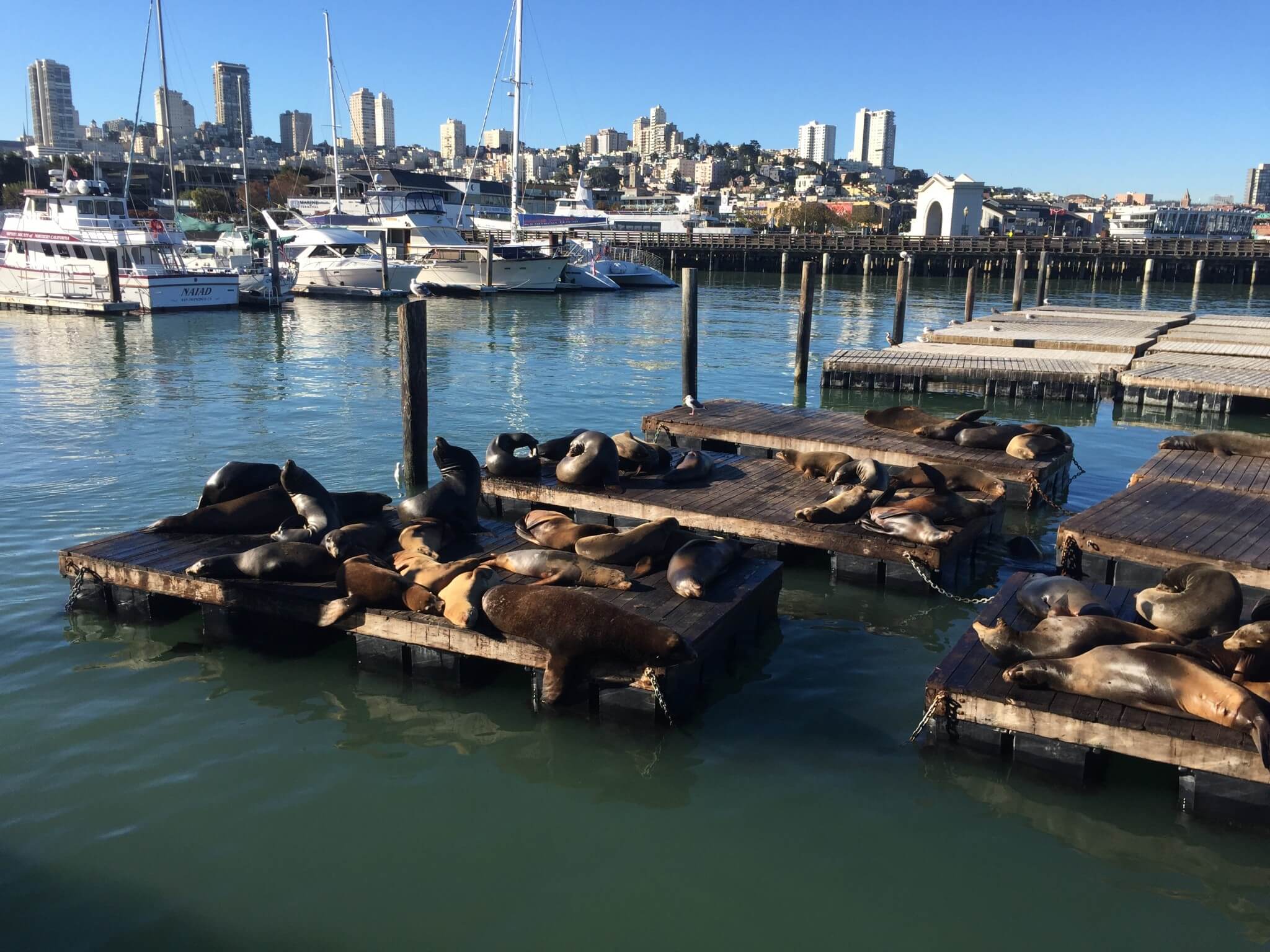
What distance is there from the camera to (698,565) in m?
6.64

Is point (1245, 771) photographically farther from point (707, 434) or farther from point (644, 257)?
point (644, 257)

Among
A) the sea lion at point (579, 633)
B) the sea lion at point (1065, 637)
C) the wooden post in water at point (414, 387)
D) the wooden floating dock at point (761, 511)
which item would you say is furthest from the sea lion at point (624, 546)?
the wooden post in water at point (414, 387)

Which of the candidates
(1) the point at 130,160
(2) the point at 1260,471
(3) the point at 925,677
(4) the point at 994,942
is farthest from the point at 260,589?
(1) the point at 130,160

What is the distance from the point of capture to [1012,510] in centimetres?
1026

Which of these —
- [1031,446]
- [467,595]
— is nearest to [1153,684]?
[467,595]

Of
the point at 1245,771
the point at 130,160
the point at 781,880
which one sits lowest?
the point at 781,880

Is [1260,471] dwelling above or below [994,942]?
above

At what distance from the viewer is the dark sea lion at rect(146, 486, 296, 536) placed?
299 inches

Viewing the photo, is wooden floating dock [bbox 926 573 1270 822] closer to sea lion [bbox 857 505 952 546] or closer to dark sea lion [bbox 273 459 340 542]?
sea lion [bbox 857 505 952 546]

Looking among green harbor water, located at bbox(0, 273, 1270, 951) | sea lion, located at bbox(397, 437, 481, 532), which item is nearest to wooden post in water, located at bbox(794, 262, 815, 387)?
green harbor water, located at bbox(0, 273, 1270, 951)

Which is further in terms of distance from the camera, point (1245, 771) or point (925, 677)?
point (925, 677)

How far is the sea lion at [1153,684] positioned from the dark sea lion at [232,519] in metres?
5.36

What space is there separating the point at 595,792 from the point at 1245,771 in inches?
122

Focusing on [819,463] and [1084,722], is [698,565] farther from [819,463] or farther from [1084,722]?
[819,463]
